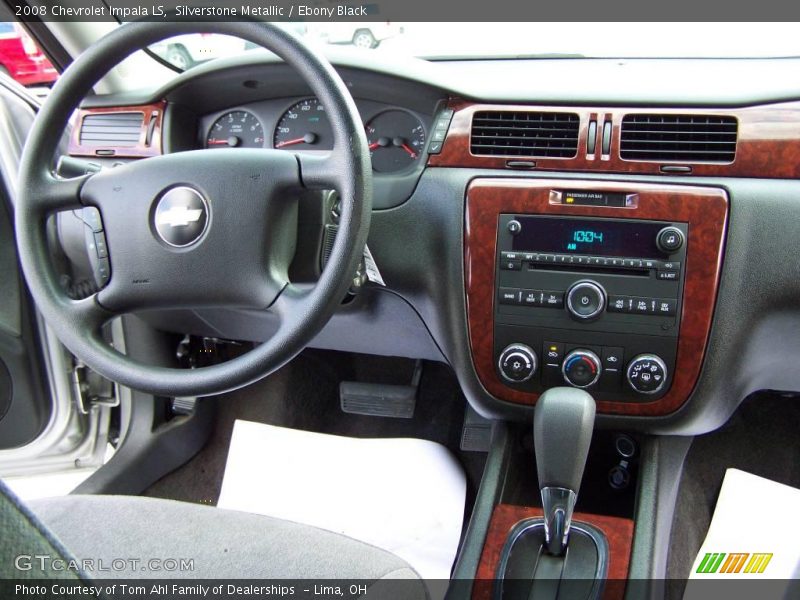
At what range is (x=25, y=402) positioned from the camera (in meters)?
1.57

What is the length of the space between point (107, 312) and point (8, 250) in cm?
57

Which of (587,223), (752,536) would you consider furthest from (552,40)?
(752,536)

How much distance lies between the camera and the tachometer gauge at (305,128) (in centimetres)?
143

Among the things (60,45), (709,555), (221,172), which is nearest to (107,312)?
(221,172)

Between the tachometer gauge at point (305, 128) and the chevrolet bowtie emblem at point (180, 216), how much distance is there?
16.9 inches

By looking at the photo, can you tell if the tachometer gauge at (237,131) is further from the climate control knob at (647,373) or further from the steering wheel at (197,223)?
the climate control knob at (647,373)

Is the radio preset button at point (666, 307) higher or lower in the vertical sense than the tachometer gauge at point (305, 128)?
lower

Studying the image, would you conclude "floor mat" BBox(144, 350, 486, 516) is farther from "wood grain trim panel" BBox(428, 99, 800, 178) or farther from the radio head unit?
"wood grain trim panel" BBox(428, 99, 800, 178)

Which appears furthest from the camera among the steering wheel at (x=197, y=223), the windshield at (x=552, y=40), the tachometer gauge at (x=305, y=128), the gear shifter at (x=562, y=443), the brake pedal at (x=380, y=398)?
the brake pedal at (x=380, y=398)

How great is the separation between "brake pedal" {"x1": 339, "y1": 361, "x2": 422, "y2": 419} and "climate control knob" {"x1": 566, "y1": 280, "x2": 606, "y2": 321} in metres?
0.64

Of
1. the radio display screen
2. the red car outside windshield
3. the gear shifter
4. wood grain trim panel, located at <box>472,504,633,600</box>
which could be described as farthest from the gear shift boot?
the red car outside windshield

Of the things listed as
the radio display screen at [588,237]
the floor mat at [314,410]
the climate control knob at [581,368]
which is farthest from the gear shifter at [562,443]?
the floor mat at [314,410]

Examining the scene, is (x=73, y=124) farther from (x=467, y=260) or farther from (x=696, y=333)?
(x=696, y=333)

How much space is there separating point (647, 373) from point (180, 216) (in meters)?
0.78
